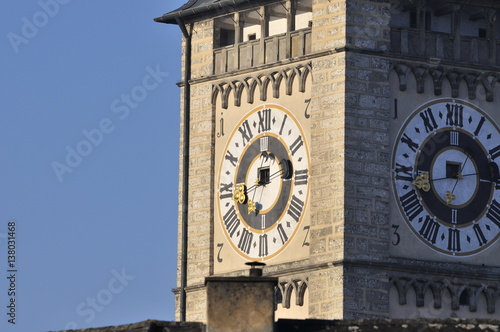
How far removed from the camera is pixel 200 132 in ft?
196

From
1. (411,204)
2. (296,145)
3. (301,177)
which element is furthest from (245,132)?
(411,204)

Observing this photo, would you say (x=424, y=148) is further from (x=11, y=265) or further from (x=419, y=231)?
(x=11, y=265)

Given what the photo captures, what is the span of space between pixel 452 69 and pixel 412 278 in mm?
4119

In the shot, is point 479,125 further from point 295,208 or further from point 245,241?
point 245,241

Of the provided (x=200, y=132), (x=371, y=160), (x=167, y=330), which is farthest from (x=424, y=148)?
(x=167, y=330)

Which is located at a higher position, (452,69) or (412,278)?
(452,69)

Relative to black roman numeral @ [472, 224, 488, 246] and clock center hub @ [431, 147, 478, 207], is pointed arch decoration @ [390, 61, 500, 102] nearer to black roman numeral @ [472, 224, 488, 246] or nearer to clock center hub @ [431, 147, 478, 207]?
clock center hub @ [431, 147, 478, 207]

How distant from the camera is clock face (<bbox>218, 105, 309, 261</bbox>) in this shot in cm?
5728

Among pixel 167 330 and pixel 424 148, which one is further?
pixel 424 148

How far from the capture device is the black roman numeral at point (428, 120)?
188 feet

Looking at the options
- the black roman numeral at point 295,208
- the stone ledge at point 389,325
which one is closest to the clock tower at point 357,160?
the black roman numeral at point 295,208

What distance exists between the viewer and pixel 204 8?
5950 centimetres

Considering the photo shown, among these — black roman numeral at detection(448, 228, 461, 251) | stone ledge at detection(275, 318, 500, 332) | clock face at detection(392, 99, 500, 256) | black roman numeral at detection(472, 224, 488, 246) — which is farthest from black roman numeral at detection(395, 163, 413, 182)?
stone ledge at detection(275, 318, 500, 332)

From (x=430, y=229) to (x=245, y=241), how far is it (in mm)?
3546
